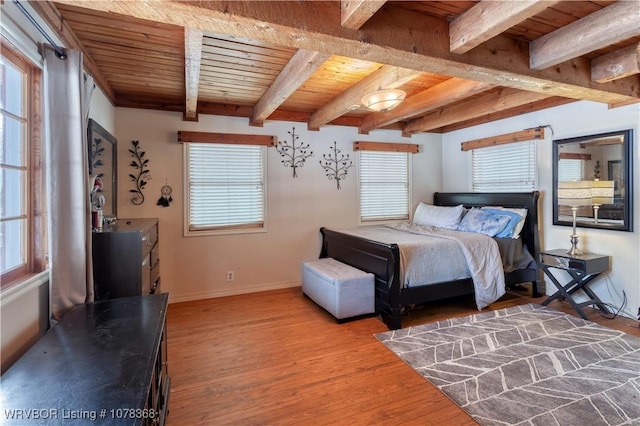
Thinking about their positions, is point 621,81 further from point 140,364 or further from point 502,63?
point 140,364

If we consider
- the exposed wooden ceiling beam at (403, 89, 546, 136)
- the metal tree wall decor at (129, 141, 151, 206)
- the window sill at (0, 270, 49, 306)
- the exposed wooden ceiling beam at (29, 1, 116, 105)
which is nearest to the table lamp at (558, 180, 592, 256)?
the exposed wooden ceiling beam at (403, 89, 546, 136)

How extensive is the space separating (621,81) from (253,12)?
10.6 feet

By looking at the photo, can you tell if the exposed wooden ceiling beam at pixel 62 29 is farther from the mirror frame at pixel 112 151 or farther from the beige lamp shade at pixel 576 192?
the beige lamp shade at pixel 576 192

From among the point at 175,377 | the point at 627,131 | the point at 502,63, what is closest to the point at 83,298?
the point at 175,377

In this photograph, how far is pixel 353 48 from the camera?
1859mm

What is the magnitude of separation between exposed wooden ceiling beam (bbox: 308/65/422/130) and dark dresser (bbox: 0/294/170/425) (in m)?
2.46

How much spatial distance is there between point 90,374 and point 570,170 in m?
4.65

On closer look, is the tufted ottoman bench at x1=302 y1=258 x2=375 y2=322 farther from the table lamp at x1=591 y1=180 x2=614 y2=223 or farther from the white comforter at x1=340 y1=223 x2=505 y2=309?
the table lamp at x1=591 y1=180 x2=614 y2=223

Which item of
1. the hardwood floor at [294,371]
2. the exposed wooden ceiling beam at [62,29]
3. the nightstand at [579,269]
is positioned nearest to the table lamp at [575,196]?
the nightstand at [579,269]

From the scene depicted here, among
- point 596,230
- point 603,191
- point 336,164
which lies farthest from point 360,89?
point 596,230

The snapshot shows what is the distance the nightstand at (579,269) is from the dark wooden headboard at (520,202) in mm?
372

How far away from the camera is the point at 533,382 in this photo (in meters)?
2.14

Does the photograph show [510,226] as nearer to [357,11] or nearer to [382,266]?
[382,266]

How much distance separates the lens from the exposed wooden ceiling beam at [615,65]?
2.38 m
